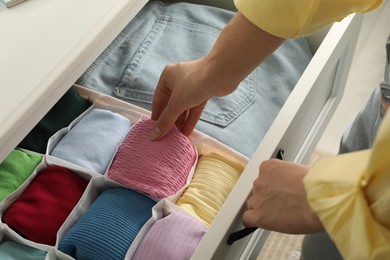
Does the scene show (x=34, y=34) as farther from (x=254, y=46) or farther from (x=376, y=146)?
(x=376, y=146)

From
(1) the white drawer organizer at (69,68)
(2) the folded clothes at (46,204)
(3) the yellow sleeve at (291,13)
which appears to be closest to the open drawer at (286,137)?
(1) the white drawer organizer at (69,68)

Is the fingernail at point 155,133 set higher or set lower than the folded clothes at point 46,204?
higher

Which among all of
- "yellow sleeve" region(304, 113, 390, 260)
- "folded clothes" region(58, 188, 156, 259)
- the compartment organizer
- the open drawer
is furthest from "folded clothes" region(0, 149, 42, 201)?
"yellow sleeve" region(304, 113, 390, 260)

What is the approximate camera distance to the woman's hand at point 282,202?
0.39m

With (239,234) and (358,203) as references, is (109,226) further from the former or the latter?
(358,203)

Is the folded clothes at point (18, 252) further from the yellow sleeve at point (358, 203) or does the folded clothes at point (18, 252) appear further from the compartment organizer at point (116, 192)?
the yellow sleeve at point (358, 203)

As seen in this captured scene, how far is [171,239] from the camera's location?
0.57 meters

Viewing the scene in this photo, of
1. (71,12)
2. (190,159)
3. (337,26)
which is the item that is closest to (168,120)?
(190,159)

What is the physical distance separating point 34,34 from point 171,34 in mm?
320

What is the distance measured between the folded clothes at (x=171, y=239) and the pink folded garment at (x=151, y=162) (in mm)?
46

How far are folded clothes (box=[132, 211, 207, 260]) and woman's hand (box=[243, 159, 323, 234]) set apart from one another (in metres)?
0.13

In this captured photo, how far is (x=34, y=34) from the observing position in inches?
22.0

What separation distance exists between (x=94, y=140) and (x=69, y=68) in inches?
6.1

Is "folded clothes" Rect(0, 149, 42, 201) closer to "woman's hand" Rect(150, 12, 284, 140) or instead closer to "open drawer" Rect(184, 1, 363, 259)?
"woman's hand" Rect(150, 12, 284, 140)
